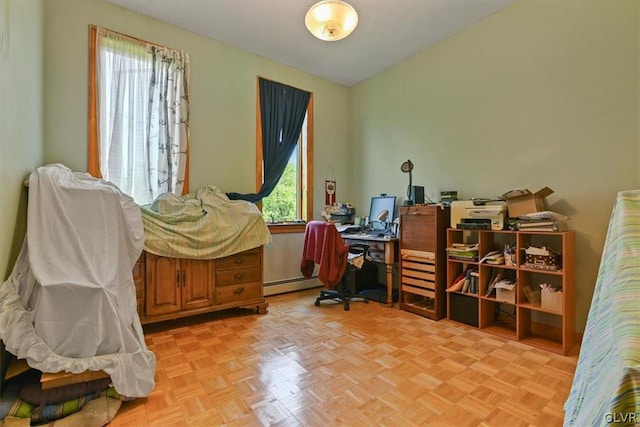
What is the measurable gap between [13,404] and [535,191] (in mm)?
3665

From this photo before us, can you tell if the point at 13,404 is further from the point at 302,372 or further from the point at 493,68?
the point at 493,68

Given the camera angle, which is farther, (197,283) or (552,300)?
(197,283)

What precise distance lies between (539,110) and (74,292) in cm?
359

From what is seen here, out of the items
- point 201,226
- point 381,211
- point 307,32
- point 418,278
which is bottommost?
point 418,278

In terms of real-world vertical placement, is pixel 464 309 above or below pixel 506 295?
below

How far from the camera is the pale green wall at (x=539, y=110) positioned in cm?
220

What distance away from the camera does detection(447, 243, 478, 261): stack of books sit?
2701 mm

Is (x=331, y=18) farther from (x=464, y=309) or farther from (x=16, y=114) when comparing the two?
(x=464, y=309)

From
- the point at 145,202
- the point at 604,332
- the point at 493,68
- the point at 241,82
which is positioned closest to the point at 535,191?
the point at 493,68

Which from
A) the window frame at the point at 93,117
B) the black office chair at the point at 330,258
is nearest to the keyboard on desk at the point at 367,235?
the black office chair at the point at 330,258

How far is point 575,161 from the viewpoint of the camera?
2.38m

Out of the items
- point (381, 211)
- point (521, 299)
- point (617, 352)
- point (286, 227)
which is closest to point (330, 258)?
point (286, 227)

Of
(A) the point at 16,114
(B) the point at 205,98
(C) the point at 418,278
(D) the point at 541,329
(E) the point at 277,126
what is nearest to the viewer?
(A) the point at 16,114

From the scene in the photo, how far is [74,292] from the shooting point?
5.08 feet
